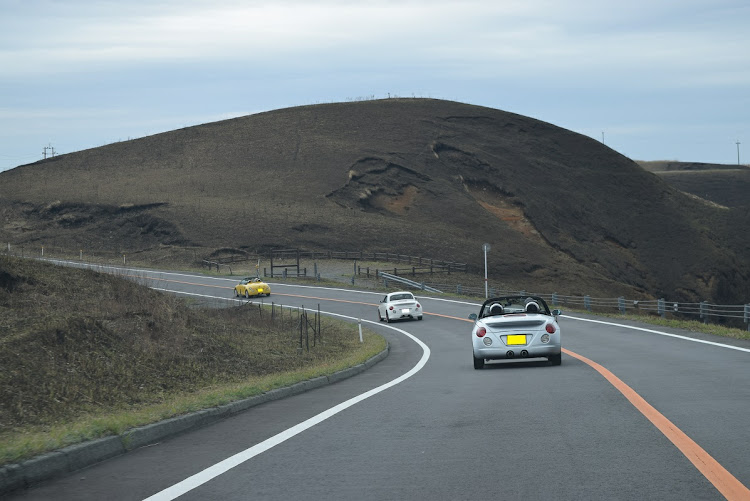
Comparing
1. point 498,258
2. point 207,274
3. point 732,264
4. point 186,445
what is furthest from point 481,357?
point 732,264

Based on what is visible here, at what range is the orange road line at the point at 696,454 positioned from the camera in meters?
6.22

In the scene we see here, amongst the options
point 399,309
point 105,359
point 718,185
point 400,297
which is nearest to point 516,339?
point 105,359

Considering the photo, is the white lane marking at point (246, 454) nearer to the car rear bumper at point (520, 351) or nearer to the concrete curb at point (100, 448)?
the concrete curb at point (100, 448)

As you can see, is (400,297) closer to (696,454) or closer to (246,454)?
(246,454)

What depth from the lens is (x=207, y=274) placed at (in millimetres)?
73250

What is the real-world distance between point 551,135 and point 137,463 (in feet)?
434

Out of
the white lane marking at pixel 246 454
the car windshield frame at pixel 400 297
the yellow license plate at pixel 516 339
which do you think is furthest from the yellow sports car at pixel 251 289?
the white lane marking at pixel 246 454

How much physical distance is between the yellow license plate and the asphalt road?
3.20ft

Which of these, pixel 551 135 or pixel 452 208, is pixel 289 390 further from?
pixel 551 135

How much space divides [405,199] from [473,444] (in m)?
104

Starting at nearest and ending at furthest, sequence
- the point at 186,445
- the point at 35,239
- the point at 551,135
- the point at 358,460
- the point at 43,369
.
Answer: the point at 358,460
the point at 186,445
the point at 43,369
the point at 35,239
the point at 551,135

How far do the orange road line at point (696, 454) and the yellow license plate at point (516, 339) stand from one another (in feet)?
16.5

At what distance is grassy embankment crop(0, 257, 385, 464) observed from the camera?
34.1 ft

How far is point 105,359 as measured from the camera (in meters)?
14.7
